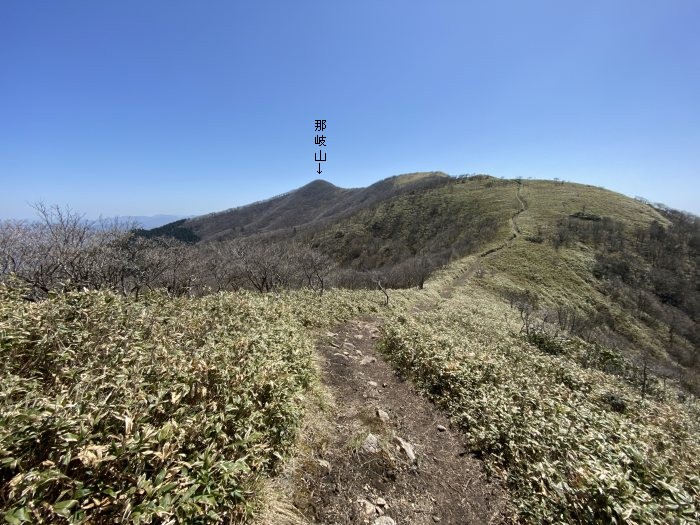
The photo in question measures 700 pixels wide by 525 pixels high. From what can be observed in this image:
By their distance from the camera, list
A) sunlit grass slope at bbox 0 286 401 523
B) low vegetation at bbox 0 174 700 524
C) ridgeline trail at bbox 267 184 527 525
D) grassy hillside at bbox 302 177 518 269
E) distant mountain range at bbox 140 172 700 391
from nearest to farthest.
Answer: sunlit grass slope at bbox 0 286 401 523
low vegetation at bbox 0 174 700 524
ridgeline trail at bbox 267 184 527 525
distant mountain range at bbox 140 172 700 391
grassy hillside at bbox 302 177 518 269

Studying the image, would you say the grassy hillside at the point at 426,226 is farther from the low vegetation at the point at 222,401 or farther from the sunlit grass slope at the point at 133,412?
the sunlit grass slope at the point at 133,412

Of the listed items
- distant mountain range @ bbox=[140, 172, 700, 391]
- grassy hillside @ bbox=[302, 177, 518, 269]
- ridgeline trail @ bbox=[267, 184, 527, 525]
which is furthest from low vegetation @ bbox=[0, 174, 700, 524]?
grassy hillside @ bbox=[302, 177, 518, 269]

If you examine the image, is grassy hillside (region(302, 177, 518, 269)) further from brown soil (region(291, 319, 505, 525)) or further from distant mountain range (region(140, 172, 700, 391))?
brown soil (region(291, 319, 505, 525))

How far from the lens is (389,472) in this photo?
5.84 m

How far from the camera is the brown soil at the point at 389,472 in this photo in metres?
5.00

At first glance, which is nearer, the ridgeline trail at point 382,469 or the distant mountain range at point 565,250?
the ridgeline trail at point 382,469

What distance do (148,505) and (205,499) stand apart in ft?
1.75

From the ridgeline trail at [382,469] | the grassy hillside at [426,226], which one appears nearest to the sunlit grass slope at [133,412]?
the ridgeline trail at [382,469]

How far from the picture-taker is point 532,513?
5.32 meters

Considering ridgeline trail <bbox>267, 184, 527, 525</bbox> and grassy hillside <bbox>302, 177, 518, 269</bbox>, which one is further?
grassy hillside <bbox>302, 177, 518, 269</bbox>

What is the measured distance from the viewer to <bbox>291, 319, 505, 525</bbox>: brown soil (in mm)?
5000

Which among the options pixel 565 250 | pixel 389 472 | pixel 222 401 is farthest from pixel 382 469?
pixel 565 250

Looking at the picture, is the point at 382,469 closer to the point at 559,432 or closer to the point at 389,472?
the point at 389,472

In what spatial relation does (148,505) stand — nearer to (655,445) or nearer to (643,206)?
(655,445)
